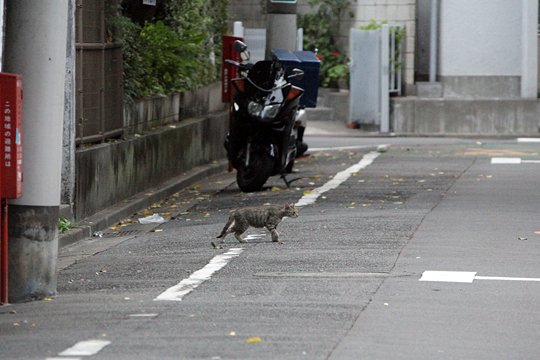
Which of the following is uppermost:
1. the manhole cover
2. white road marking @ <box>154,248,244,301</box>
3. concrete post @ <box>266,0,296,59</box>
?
concrete post @ <box>266,0,296,59</box>

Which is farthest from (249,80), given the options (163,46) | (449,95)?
(449,95)

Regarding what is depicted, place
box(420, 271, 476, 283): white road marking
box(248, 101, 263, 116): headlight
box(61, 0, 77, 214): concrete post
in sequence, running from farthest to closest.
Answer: box(248, 101, 263, 116): headlight
box(61, 0, 77, 214): concrete post
box(420, 271, 476, 283): white road marking

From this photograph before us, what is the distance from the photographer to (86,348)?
8.82m

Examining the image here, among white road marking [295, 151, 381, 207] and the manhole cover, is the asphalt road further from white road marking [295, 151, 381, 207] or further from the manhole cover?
white road marking [295, 151, 381, 207]

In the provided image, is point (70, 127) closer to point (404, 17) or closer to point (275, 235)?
point (275, 235)

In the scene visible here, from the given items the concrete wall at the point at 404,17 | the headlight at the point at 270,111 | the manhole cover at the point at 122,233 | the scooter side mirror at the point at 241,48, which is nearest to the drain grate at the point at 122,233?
the manhole cover at the point at 122,233

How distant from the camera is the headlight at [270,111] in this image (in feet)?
62.2

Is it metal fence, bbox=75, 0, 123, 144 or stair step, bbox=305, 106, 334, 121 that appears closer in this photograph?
metal fence, bbox=75, 0, 123, 144

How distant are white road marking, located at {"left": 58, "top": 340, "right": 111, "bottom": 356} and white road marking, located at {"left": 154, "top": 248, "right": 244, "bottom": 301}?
1.72 m

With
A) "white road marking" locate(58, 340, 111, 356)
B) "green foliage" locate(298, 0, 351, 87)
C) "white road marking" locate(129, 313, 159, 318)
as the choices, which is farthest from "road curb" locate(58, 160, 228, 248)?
"green foliage" locate(298, 0, 351, 87)

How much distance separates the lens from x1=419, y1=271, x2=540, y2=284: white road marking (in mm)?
11539

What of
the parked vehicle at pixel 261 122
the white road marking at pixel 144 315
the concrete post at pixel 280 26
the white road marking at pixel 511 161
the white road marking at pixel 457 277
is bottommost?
the white road marking at pixel 144 315

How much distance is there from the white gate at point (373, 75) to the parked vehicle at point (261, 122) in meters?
12.7

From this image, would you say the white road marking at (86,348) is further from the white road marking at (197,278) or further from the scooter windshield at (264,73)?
the scooter windshield at (264,73)
